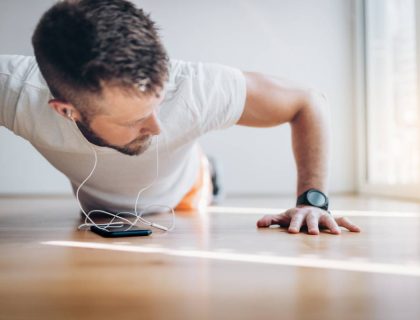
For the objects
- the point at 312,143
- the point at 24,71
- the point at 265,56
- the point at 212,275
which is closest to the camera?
the point at 212,275

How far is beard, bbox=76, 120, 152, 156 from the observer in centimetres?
129

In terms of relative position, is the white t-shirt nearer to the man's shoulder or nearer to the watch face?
the man's shoulder

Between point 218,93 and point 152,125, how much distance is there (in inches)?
8.0

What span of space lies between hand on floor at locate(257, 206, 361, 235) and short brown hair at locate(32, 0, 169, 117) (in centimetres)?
44

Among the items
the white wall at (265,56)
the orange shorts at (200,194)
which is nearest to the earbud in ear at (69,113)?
Result: the orange shorts at (200,194)

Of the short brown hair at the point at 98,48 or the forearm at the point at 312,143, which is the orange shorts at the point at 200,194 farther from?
the short brown hair at the point at 98,48

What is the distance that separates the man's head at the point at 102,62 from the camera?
108 cm

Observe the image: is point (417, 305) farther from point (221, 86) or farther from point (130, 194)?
point (130, 194)

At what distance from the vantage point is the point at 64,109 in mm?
1235

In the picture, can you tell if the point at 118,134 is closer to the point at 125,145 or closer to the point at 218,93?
the point at 125,145

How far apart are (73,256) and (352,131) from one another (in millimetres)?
2793

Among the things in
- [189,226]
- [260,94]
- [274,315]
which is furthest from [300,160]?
[274,315]

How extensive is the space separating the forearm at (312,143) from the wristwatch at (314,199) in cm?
4

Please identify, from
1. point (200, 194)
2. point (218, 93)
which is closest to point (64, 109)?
point (218, 93)
